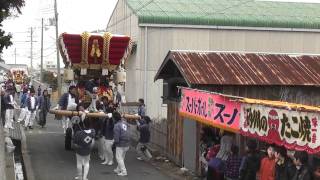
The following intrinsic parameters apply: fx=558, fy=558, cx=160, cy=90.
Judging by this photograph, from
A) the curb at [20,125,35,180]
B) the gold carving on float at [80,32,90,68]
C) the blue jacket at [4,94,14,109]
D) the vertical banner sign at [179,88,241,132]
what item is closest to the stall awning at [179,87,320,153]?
the vertical banner sign at [179,88,241,132]

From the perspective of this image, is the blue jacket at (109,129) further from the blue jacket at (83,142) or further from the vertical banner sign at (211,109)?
the blue jacket at (83,142)

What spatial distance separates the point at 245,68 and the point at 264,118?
667 cm

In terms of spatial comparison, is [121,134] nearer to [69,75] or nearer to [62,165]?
[62,165]

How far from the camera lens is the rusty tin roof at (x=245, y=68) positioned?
613 inches

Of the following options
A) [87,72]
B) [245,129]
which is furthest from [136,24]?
[245,129]

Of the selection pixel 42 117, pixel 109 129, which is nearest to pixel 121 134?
pixel 109 129

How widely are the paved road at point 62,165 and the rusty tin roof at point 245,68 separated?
115 inches

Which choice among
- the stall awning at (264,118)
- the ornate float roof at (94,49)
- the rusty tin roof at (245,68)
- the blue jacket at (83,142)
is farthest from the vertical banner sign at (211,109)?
the ornate float roof at (94,49)

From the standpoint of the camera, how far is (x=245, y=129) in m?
10.8

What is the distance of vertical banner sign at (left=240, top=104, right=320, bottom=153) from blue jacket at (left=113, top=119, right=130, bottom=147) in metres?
4.30

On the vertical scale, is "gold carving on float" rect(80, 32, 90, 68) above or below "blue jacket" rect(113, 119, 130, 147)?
above

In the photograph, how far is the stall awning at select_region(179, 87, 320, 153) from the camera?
8539 mm

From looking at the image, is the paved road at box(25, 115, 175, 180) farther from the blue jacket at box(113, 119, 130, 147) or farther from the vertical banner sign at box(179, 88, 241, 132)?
the vertical banner sign at box(179, 88, 241, 132)

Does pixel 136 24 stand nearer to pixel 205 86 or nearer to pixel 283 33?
pixel 283 33
